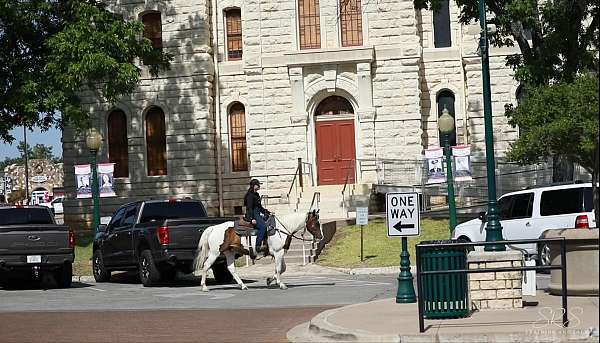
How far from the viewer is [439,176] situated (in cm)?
3136

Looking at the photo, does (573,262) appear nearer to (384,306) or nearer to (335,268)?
(384,306)

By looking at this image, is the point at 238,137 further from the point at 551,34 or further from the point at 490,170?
the point at 490,170

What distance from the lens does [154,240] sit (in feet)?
79.1

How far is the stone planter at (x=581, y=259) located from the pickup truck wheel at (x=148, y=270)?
10702 millimetres

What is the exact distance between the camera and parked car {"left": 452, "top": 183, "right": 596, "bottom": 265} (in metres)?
23.5

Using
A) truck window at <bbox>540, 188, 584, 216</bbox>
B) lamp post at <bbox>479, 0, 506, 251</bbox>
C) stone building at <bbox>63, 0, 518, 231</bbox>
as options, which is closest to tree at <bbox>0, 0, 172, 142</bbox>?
stone building at <bbox>63, 0, 518, 231</bbox>

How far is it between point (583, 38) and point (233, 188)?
16.3 metres


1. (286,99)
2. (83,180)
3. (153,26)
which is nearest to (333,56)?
(286,99)

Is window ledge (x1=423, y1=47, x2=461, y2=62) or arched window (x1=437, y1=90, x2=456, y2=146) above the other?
window ledge (x1=423, y1=47, x2=461, y2=62)

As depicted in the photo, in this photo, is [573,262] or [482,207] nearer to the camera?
[573,262]

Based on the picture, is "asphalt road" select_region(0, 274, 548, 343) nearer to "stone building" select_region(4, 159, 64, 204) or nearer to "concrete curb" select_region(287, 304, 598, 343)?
"concrete curb" select_region(287, 304, 598, 343)

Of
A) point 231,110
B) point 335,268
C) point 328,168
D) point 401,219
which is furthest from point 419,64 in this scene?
point 401,219

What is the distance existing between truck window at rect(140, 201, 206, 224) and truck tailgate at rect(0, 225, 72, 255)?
2182mm

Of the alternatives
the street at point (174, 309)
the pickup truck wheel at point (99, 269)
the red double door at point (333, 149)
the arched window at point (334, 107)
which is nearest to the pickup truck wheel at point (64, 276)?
the street at point (174, 309)
